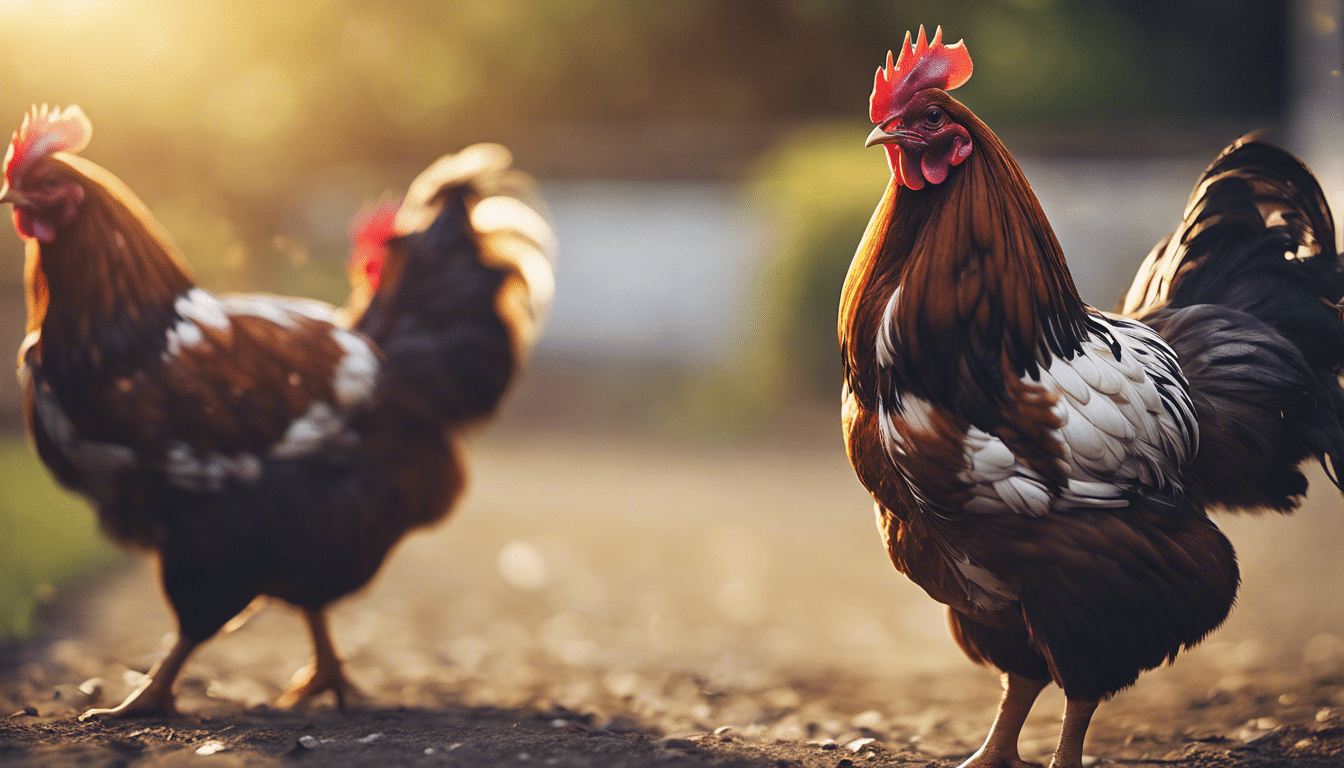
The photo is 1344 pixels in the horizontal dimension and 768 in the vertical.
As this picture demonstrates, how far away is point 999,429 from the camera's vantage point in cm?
217

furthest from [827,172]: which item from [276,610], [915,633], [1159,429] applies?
[1159,429]

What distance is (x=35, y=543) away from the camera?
525 centimetres

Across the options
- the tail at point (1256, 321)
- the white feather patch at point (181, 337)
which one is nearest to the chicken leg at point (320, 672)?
the white feather patch at point (181, 337)

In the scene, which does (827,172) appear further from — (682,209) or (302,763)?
(302,763)

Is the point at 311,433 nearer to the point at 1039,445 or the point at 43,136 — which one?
the point at 43,136

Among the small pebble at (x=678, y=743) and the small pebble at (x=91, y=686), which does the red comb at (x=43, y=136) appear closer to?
the small pebble at (x=91, y=686)

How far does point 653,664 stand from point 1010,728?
1.97 metres

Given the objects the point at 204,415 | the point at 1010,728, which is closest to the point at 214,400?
the point at 204,415

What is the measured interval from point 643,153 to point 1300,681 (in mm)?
11874

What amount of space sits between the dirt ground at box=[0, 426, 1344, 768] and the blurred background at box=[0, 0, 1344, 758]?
0.29 meters

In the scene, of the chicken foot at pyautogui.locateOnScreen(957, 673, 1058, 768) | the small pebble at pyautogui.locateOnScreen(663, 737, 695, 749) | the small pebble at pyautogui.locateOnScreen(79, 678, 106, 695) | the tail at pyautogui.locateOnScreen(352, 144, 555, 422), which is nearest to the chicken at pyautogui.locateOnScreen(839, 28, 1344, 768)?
the chicken foot at pyautogui.locateOnScreen(957, 673, 1058, 768)

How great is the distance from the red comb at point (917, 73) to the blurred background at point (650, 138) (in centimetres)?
347

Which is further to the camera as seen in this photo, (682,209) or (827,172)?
(682,209)

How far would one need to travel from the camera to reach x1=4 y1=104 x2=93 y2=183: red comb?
9.44ft
